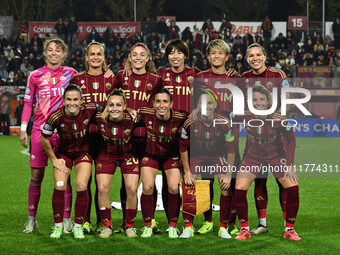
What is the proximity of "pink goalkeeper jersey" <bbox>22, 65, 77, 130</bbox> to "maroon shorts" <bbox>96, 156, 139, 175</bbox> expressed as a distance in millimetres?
883

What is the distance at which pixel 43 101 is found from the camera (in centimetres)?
758

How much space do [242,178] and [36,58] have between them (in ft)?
79.7

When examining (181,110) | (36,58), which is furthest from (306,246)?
(36,58)

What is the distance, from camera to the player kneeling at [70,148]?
276 inches

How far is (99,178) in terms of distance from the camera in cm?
709

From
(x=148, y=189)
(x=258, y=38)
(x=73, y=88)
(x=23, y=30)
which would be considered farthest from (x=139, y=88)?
(x=23, y=30)

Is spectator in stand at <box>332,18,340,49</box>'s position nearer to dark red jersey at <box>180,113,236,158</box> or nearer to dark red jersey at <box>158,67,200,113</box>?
dark red jersey at <box>158,67,200,113</box>

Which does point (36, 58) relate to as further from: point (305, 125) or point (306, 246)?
point (306, 246)

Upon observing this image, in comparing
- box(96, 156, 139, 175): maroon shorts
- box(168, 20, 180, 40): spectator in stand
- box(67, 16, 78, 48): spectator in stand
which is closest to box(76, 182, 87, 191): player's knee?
box(96, 156, 139, 175): maroon shorts

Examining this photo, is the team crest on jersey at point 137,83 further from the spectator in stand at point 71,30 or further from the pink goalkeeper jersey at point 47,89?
the spectator in stand at point 71,30

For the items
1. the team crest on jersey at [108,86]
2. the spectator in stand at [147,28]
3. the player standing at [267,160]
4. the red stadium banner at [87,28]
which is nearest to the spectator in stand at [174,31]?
the spectator in stand at [147,28]

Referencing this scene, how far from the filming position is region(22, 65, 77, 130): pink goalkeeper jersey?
24.8ft

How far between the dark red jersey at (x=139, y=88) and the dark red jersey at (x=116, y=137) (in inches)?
10.8

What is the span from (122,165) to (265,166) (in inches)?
57.5
